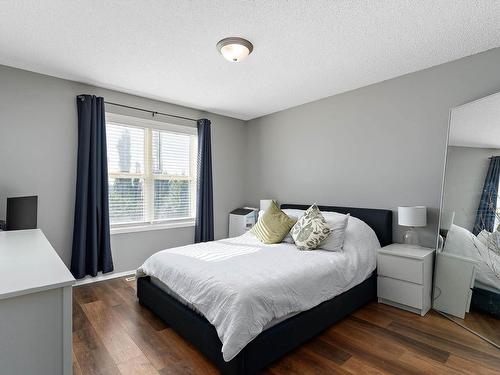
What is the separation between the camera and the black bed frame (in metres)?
1.72

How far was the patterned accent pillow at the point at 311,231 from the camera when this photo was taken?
280 cm

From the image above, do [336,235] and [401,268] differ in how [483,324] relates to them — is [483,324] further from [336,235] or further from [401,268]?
[336,235]

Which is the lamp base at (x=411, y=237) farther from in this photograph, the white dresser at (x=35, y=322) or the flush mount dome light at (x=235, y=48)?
the white dresser at (x=35, y=322)

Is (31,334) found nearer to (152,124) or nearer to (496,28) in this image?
(152,124)

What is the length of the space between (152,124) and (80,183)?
1.31 meters

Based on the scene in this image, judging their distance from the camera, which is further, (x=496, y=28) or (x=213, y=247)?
(x=213, y=247)

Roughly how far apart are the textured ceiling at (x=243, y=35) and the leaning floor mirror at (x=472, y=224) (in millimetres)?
747

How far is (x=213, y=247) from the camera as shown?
291 centimetres

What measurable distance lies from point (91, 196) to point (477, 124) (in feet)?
13.8

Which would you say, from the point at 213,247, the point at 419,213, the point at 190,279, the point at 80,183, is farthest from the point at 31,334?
the point at 419,213

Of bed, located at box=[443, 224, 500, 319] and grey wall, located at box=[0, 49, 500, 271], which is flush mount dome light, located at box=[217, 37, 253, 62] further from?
bed, located at box=[443, 224, 500, 319]

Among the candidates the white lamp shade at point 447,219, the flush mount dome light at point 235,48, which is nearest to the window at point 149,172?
the flush mount dome light at point 235,48

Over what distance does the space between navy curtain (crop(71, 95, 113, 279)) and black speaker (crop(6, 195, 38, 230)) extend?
1.73ft

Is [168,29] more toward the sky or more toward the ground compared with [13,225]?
more toward the sky
